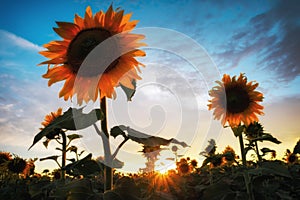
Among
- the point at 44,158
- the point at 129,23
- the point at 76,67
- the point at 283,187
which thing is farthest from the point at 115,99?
the point at 283,187

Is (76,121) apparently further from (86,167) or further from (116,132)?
(86,167)

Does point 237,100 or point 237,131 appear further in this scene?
point 237,100

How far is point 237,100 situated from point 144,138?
3.82m

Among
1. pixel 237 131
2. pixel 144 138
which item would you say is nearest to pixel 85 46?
pixel 144 138

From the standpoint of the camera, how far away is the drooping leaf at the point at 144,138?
5.95 ft

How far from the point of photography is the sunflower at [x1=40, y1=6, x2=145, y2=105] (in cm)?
224

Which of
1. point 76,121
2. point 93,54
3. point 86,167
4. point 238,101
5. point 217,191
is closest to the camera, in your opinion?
point 76,121

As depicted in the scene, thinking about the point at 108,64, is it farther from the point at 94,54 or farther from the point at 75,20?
the point at 75,20

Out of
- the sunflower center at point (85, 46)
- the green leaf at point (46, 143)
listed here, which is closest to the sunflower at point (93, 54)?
the sunflower center at point (85, 46)

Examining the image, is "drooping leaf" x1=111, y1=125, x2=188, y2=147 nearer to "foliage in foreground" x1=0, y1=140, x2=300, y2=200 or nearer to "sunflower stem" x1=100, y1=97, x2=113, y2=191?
"sunflower stem" x1=100, y1=97, x2=113, y2=191

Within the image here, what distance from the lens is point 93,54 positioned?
223 centimetres

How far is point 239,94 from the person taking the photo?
5.16 meters

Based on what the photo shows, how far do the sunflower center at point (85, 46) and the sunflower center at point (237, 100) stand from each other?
11.4 feet

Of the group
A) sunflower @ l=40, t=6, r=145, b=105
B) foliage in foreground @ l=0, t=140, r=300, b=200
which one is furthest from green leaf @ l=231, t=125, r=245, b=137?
sunflower @ l=40, t=6, r=145, b=105
